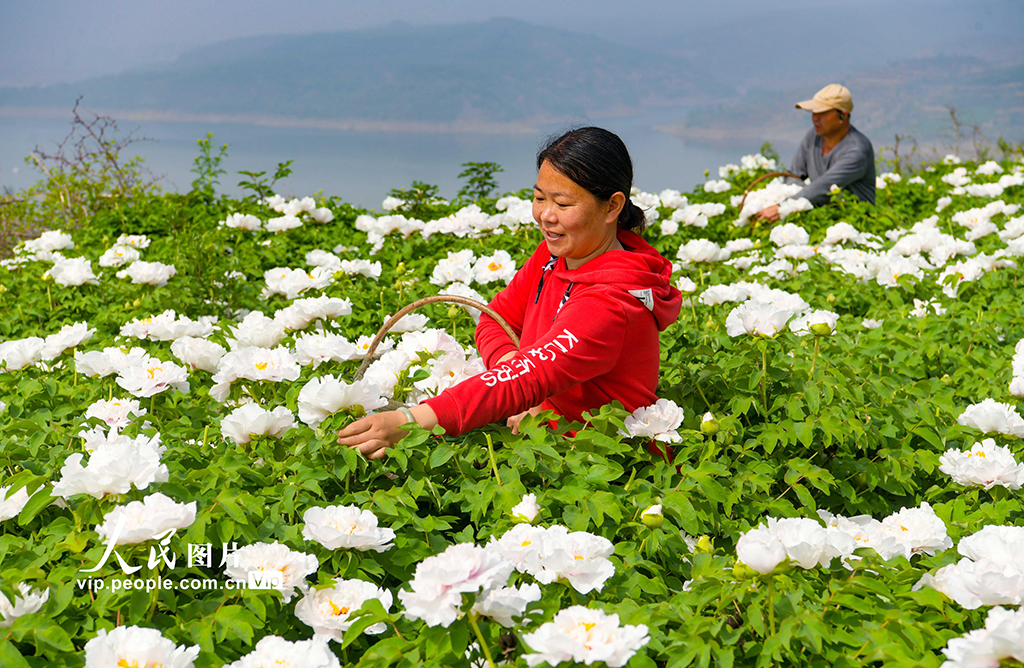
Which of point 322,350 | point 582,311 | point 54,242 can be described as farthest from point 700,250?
point 54,242

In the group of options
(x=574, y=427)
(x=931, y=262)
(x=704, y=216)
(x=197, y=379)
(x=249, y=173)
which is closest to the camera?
(x=574, y=427)

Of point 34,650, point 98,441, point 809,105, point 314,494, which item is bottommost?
point 34,650

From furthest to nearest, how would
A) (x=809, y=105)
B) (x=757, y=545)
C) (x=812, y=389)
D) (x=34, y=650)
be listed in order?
(x=809, y=105) → (x=812, y=389) → (x=34, y=650) → (x=757, y=545)

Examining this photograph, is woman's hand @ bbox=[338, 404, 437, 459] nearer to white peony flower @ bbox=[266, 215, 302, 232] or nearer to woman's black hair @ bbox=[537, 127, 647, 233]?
woman's black hair @ bbox=[537, 127, 647, 233]

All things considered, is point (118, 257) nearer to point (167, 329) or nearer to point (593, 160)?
point (167, 329)

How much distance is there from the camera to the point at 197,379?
9.21 ft

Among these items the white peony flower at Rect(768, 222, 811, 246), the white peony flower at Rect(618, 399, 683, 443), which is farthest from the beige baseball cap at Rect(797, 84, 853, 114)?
the white peony flower at Rect(618, 399, 683, 443)

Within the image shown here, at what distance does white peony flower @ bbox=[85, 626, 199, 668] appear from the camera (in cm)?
118

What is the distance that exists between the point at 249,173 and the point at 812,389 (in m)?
4.52

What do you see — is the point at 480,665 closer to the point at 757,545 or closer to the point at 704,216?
the point at 757,545

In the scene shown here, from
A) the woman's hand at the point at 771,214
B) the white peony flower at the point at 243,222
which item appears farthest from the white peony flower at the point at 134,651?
the woman's hand at the point at 771,214

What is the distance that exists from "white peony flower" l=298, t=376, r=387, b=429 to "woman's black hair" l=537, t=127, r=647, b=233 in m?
0.76

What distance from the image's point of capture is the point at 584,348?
199 cm

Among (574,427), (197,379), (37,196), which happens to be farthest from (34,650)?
(37,196)
